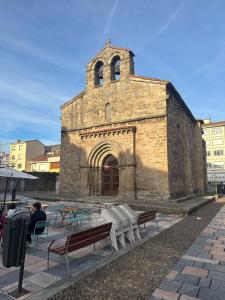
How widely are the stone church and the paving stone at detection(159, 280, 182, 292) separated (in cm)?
1106

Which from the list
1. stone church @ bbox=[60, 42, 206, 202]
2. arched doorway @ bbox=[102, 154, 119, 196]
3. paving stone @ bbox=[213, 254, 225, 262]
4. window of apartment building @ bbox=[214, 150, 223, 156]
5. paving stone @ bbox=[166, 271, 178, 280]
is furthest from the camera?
window of apartment building @ bbox=[214, 150, 223, 156]

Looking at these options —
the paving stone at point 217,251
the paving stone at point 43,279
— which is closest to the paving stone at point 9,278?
the paving stone at point 43,279

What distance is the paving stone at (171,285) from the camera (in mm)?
4084

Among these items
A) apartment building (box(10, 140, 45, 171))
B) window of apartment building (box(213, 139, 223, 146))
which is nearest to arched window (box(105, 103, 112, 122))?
apartment building (box(10, 140, 45, 171))

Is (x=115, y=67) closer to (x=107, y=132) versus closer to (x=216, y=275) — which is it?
(x=107, y=132)

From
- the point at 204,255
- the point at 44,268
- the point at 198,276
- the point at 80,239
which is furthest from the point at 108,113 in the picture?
the point at 198,276

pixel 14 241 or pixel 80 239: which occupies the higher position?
pixel 14 241

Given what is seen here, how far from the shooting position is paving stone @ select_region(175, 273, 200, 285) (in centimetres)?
438

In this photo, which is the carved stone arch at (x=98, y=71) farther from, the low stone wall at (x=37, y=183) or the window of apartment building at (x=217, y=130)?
the window of apartment building at (x=217, y=130)

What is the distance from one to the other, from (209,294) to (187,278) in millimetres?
628

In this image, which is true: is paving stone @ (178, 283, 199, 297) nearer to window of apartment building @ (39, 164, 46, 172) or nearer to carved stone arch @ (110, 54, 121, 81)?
carved stone arch @ (110, 54, 121, 81)

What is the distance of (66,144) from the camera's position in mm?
20234

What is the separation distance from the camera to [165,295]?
12.6ft

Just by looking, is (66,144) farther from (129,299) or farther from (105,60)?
(129,299)
